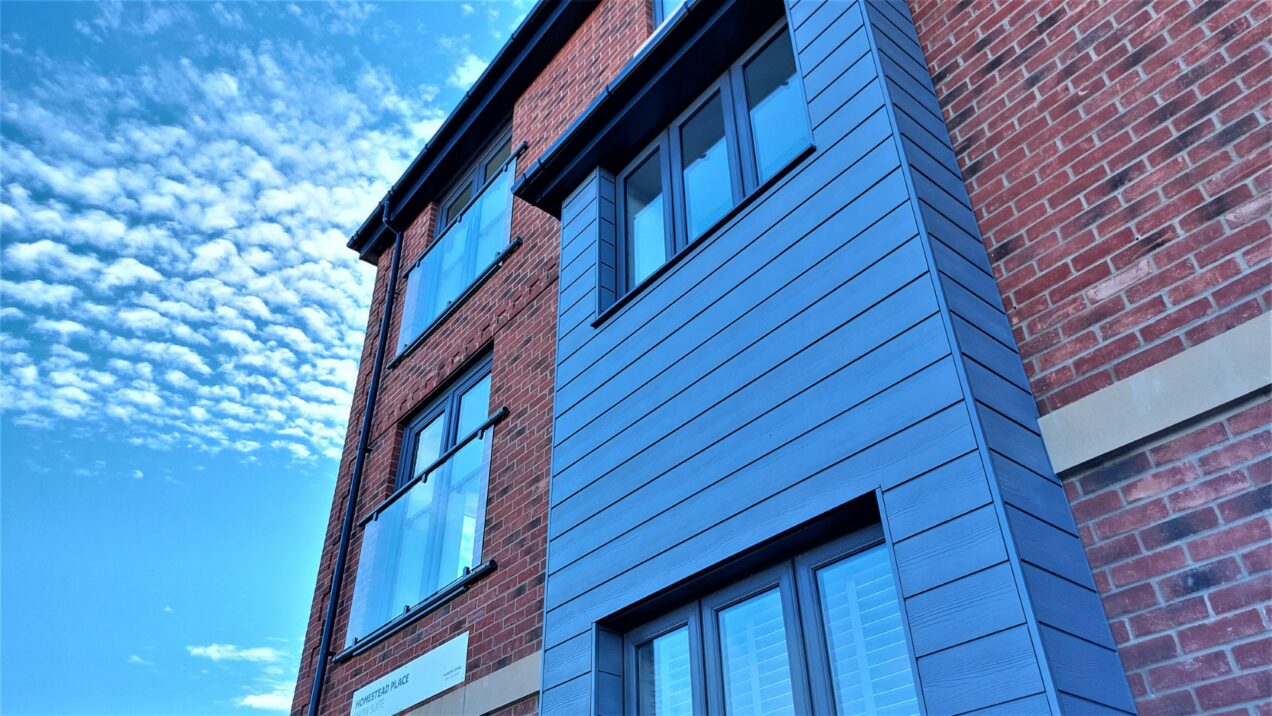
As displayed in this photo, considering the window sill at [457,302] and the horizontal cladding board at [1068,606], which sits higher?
the window sill at [457,302]

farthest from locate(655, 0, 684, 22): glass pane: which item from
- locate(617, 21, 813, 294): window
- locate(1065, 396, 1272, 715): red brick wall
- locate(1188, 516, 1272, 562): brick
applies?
locate(1188, 516, 1272, 562): brick

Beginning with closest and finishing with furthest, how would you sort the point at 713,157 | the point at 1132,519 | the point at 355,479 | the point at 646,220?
the point at 1132,519 < the point at 713,157 < the point at 646,220 < the point at 355,479

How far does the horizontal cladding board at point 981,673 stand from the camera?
9.31 ft

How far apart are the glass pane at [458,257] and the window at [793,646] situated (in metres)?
5.10

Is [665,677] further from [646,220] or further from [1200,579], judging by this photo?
[646,220]

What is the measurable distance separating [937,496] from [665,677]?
1.66 metres

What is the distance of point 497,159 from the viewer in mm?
10297

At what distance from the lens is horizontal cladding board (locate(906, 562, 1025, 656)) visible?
2.96 metres

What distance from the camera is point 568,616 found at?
190 inches

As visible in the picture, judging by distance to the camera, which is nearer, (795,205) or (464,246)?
(795,205)

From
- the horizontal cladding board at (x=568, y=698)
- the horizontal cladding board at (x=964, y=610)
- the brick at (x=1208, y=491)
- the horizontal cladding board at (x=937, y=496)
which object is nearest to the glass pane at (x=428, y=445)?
the horizontal cladding board at (x=568, y=698)

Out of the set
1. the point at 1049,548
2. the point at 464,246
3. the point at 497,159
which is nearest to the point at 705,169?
the point at 1049,548

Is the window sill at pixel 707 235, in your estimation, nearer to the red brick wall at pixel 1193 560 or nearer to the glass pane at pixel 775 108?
the glass pane at pixel 775 108

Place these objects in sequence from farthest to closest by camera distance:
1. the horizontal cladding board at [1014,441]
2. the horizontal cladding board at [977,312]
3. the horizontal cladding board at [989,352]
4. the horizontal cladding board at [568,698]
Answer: the horizontal cladding board at [568,698], the horizontal cladding board at [977,312], the horizontal cladding board at [989,352], the horizontal cladding board at [1014,441]
